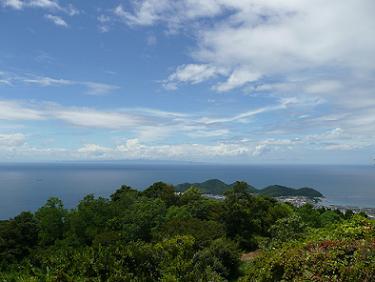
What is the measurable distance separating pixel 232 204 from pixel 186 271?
20.5 metres

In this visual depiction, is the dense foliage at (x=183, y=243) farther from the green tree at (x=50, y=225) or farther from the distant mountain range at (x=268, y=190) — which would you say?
the distant mountain range at (x=268, y=190)

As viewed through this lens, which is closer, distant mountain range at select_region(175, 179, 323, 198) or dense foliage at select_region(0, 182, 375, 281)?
dense foliage at select_region(0, 182, 375, 281)

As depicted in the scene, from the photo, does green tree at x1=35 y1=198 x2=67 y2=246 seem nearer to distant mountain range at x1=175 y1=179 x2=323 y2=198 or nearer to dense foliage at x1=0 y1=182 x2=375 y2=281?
dense foliage at x1=0 y1=182 x2=375 y2=281

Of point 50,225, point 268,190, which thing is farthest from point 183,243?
point 268,190

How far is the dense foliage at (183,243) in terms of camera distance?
7133 millimetres

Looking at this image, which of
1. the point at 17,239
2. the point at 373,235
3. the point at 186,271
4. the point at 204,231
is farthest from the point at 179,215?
the point at 373,235

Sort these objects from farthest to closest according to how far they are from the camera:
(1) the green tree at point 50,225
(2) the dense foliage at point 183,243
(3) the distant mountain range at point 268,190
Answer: (3) the distant mountain range at point 268,190
(1) the green tree at point 50,225
(2) the dense foliage at point 183,243

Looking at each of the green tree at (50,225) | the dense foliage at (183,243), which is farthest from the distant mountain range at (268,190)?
the green tree at (50,225)

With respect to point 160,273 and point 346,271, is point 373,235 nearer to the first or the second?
point 346,271

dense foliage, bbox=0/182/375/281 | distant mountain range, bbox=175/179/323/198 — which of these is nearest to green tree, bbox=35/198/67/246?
dense foliage, bbox=0/182/375/281

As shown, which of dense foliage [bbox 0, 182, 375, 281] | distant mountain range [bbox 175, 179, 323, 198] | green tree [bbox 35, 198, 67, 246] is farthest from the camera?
distant mountain range [bbox 175, 179, 323, 198]

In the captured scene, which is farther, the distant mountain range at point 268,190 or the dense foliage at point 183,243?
the distant mountain range at point 268,190

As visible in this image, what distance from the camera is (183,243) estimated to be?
17.6 metres

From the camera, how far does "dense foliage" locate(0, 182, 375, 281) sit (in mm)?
7133
